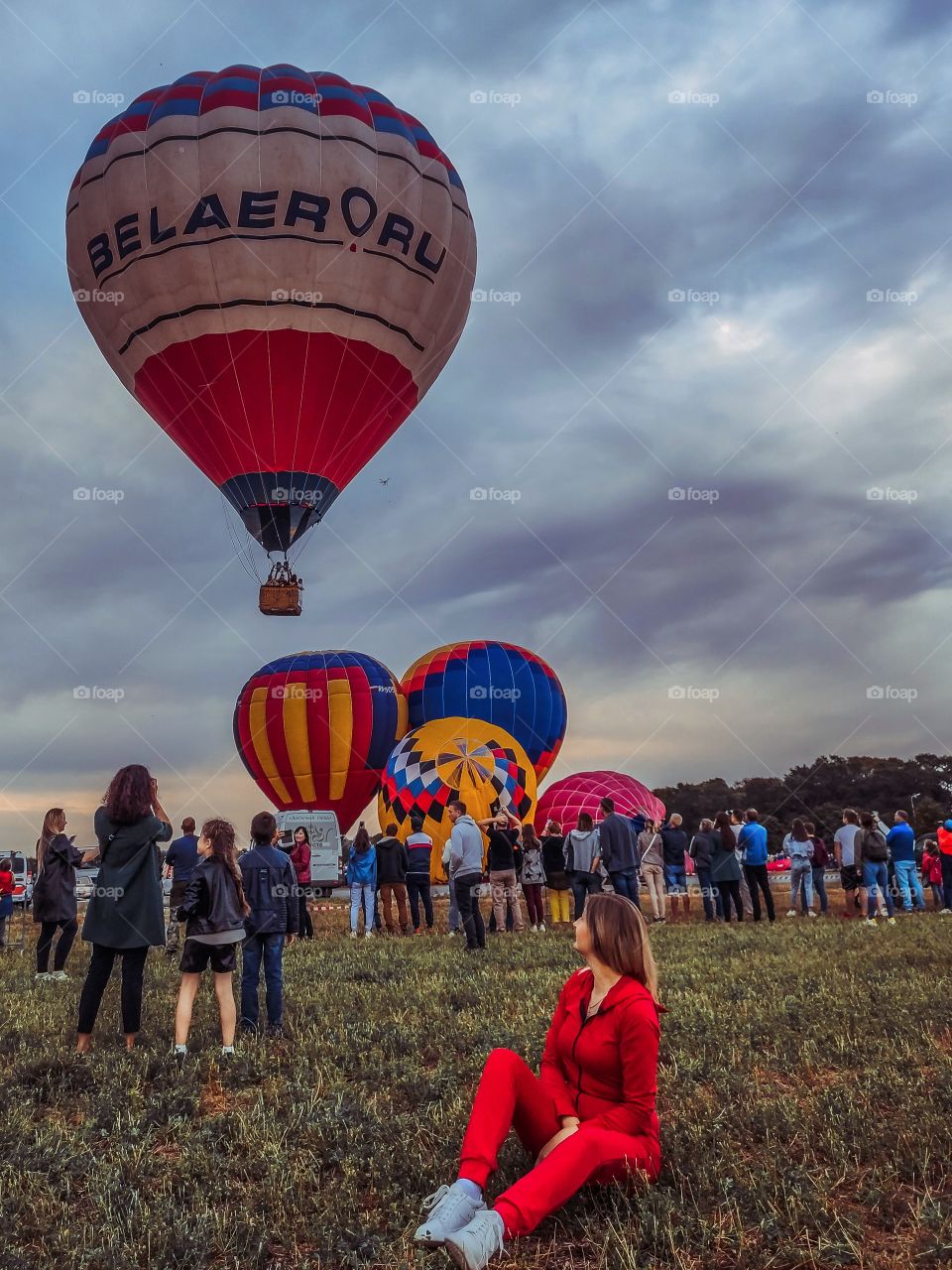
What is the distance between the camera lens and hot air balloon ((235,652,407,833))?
3198 centimetres

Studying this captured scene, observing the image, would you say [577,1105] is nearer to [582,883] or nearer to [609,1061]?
[609,1061]

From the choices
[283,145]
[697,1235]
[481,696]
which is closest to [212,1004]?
[697,1235]

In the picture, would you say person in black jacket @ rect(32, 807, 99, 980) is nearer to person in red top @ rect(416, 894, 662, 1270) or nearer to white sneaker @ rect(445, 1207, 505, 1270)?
person in red top @ rect(416, 894, 662, 1270)

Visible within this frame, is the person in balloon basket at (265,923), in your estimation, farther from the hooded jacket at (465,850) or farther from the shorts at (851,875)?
the shorts at (851,875)

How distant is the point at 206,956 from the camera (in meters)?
7.03

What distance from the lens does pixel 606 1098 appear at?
427cm

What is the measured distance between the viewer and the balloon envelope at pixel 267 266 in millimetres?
21016

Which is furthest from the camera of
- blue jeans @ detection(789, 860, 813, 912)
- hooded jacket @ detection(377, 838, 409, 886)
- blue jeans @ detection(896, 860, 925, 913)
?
blue jeans @ detection(896, 860, 925, 913)

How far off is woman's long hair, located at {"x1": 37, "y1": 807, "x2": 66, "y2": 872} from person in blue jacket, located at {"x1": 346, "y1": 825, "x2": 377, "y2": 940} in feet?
16.6

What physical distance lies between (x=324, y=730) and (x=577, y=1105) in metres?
28.1

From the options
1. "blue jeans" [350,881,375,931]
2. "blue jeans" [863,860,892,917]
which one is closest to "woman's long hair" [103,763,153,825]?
"blue jeans" [350,881,375,931]

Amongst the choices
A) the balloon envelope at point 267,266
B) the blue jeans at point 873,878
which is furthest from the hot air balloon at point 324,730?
the blue jeans at point 873,878

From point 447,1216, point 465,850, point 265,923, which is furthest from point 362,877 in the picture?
point 447,1216

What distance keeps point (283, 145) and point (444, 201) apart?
3.87 meters
